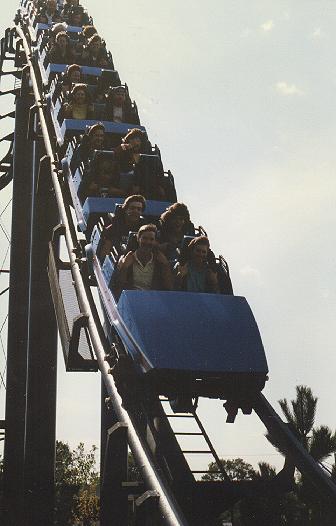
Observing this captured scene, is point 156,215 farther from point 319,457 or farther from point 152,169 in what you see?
point 319,457

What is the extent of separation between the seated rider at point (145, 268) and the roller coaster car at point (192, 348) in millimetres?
434

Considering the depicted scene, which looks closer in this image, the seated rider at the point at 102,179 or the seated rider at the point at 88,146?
the seated rider at the point at 102,179

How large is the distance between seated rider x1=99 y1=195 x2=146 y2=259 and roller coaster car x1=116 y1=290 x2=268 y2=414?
49.1 inches

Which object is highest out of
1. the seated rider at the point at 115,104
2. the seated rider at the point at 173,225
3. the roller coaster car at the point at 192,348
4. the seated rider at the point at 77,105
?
the seated rider at the point at 115,104

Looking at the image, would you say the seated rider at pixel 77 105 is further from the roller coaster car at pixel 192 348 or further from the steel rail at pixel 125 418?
the roller coaster car at pixel 192 348

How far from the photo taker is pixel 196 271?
6500 mm

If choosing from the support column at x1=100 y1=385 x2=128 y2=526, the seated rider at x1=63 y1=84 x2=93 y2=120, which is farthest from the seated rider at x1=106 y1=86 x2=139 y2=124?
the support column at x1=100 y1=385 x2=128 y2=526

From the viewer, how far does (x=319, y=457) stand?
14.5m

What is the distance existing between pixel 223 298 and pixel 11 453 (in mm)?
6586

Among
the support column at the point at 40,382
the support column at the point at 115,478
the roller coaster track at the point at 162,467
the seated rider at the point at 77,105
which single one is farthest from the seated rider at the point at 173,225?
the seated rider at the point at 77,105

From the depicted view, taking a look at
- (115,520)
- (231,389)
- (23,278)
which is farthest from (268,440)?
(23,278)

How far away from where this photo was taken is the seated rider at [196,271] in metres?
6.43

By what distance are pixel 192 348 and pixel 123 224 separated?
205 cm

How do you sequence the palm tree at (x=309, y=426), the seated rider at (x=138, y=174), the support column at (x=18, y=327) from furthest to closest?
the palm tree at (x=309, y=426)
the support column at (x=18, y=327)
the seated rider at (x=138, y=174)
